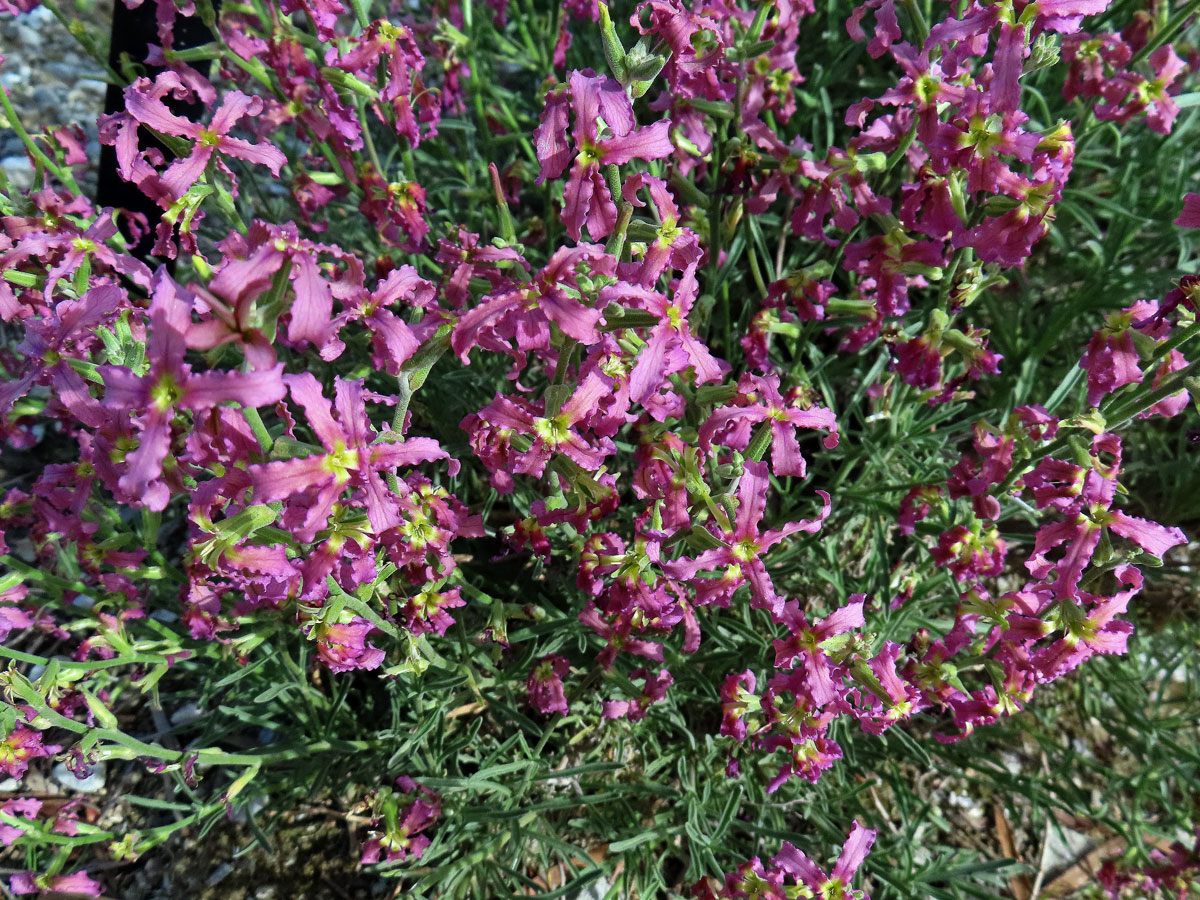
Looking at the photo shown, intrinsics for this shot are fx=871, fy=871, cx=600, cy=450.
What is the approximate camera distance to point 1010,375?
331cm

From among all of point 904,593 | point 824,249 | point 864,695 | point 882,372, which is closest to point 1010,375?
point 882,372

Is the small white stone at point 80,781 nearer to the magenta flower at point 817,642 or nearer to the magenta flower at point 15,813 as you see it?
the magenta flower at point 15,813

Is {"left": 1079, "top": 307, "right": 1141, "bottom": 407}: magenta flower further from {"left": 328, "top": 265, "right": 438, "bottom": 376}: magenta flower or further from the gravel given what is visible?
the gravel

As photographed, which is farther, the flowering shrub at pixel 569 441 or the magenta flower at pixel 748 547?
the magenta flower at pixel 748 547

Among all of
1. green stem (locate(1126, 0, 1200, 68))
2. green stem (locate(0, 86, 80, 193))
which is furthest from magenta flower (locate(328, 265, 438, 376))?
green stem (locate(1126, 0, 1200, 68))

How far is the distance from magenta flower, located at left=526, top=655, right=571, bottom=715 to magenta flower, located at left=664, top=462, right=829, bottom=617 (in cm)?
63

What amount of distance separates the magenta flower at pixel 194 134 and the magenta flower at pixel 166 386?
2.10 feet

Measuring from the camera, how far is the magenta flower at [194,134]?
1.79m

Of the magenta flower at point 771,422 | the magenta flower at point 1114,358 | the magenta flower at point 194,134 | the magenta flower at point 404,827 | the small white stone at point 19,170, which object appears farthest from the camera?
the small white stone at point 19,170

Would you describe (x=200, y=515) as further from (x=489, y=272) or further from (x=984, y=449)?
(x=984, y=449)

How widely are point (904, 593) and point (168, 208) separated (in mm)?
2184

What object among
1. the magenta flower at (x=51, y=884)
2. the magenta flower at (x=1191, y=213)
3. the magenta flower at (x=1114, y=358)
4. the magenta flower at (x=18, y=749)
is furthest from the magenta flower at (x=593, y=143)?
the magenta flower at (x=51, y=884)

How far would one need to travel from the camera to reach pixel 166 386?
4.25ft

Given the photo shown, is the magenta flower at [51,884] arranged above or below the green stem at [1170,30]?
below
